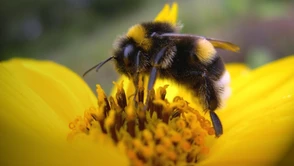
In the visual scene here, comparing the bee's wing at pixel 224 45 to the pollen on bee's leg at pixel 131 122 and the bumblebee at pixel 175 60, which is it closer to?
the bumblebee at pixel 175 60

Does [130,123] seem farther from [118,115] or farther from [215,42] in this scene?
[215,42]

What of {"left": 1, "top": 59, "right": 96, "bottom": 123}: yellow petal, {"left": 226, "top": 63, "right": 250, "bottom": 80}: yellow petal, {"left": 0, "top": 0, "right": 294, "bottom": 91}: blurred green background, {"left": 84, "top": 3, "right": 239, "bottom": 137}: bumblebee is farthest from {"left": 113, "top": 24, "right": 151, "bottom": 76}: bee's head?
{"left": 0, "top": 0, "right": 294, "bottom": 91}: blurred green background

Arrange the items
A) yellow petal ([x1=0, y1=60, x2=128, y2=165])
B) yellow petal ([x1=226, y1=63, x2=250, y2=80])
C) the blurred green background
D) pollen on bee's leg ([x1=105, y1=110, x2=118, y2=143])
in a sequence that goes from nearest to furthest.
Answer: yellow petal ([x1=0, y1=60, x2=128, y2=165]), pollen on bee's leg ([x1=105, y1=110, x2=118, y2=143]), yellow petal ([x1=226, y1=63, x2=250, y2=80]), the blurred green background

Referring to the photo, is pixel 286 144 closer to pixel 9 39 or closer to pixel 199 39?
pixel 199 39

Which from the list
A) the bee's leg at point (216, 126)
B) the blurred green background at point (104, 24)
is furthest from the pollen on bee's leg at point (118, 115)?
the blurred green background at point (104, 24)

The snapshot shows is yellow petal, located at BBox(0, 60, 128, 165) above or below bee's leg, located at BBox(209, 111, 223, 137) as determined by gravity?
above

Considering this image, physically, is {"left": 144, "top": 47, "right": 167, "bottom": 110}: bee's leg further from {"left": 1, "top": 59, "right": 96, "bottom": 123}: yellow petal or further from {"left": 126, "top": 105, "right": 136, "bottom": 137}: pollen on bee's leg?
{"left": 1, "top": 59, "right": 96, "bottom": 123}: yellow petal
